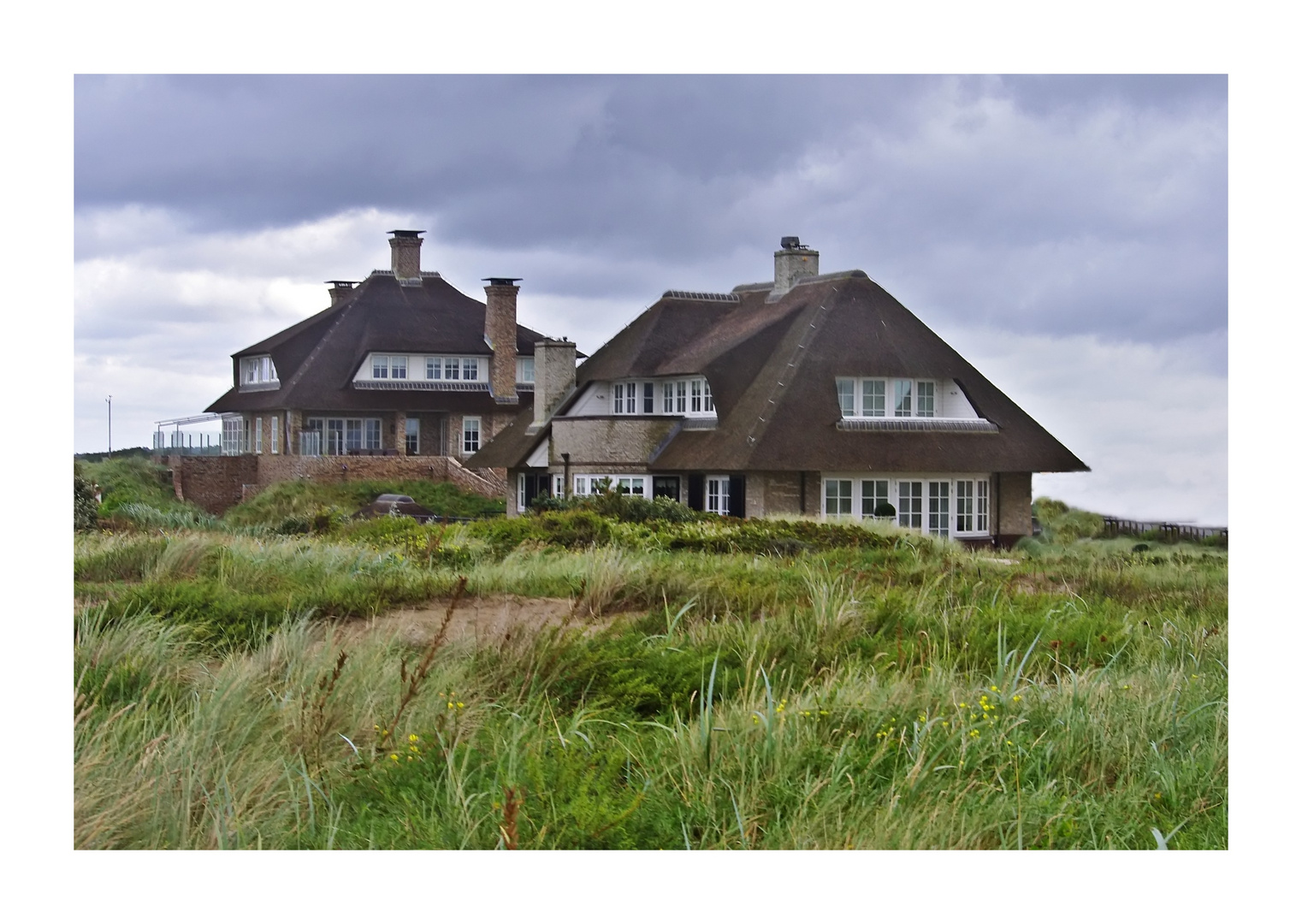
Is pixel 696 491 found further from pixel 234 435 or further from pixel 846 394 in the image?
pixel 234 435

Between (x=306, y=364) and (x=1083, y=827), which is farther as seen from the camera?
(x=306, y=364)

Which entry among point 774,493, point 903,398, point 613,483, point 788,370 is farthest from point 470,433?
point 774,493

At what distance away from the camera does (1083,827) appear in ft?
24.1

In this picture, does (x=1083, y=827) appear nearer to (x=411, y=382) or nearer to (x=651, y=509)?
(x=651, y=509)

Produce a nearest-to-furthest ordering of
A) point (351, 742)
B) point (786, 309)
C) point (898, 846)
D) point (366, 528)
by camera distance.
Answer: point (898, 846)
point (351, 742)
point (366, 528)
point (786, 309)

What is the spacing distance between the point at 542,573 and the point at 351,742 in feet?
20.6

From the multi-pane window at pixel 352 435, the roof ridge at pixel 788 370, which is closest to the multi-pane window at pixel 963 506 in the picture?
the roof ridge at pixel 788 370

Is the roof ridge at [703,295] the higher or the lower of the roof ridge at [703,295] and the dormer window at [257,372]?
the higher

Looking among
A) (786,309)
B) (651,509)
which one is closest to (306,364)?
(786,309)

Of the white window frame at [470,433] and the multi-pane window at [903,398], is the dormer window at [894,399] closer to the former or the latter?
the multi-pane window at [903,398]

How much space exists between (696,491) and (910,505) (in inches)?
206

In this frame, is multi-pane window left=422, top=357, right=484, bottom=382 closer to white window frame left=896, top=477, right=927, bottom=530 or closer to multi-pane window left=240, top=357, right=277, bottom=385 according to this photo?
multi-pane window left=240, top=357, right=277, bottom=385

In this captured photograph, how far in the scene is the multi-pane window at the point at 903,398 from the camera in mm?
34531

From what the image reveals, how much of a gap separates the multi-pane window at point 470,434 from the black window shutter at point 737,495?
2172 cm
